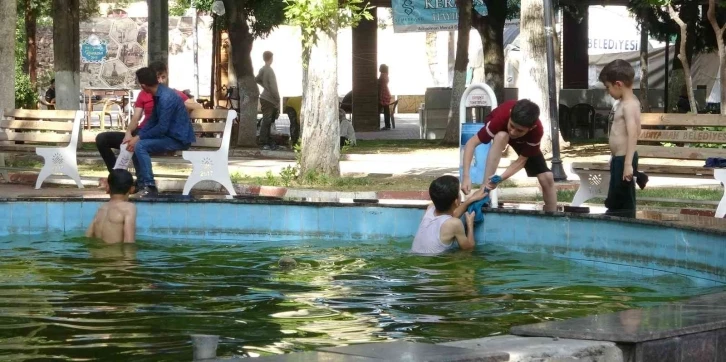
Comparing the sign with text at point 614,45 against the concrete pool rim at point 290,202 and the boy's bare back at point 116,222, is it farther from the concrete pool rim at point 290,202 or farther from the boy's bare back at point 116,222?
the boy's bare back at point 116,222

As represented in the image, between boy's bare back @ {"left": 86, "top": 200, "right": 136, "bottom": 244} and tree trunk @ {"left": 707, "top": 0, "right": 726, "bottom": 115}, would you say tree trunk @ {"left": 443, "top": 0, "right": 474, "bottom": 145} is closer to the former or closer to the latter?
tree trunk @ {"left": 707, "top": 0, "right": 726, "bottom": 115}

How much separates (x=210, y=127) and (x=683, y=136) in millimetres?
5531

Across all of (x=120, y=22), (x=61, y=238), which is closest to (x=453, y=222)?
(x=61, y=238)

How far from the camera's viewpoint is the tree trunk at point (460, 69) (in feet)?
82.5

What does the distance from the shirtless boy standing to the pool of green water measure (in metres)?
0.71

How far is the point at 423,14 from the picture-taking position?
30000 mm

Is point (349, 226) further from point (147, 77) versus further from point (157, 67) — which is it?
point (157, 67)

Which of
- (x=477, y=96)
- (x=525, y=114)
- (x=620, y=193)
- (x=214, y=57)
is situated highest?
(x=214, y=57)

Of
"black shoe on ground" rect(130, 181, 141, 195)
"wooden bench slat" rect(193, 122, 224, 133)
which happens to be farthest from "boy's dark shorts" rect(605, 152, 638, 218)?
"wooden bench slat" rect(193, 122, 224, 133)

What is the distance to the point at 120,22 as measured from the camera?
143ft

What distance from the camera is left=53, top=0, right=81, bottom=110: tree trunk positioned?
72.6 feet

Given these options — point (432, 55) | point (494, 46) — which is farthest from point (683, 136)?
point (432, 55)

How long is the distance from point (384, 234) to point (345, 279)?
2.29 m

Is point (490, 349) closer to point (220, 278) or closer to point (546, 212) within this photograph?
point (220, 278)
